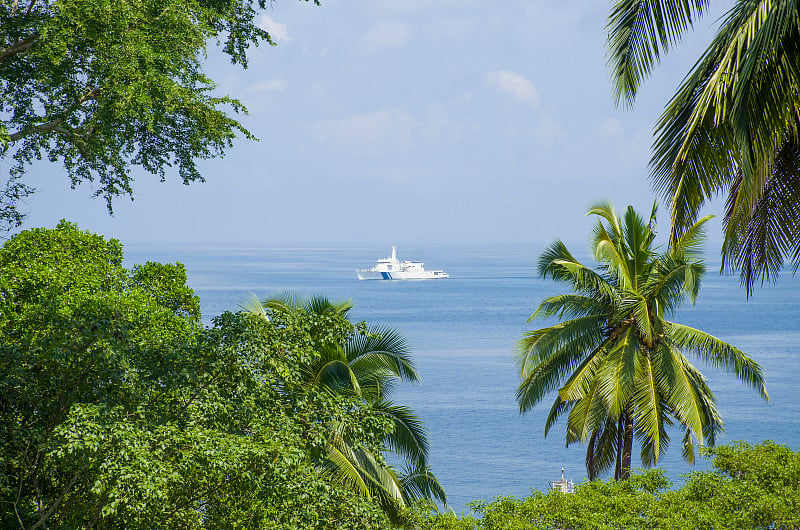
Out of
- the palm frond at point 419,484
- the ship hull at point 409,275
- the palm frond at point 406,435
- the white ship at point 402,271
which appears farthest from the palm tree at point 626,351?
the ship hull at point 409,275

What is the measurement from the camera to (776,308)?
362ft

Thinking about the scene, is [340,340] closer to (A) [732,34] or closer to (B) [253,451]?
(B) [253,451]

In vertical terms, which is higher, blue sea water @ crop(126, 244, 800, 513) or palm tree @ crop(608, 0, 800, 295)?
palm tree @ crop(608, 0, 800, 295)

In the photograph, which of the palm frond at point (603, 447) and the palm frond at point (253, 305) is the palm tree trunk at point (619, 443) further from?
the palm frond at point (253, 305)

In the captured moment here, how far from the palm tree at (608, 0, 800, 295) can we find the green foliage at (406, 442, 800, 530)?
2784mm

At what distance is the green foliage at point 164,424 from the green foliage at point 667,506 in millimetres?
1499

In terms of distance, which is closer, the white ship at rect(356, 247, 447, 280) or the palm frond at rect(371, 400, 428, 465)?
the palm frond at rect(371, 400, 428, 465)

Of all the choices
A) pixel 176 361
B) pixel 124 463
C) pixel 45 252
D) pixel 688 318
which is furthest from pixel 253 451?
pixel 688 318

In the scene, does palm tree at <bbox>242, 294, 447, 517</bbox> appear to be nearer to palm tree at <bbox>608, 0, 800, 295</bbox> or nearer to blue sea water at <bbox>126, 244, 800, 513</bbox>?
blue sea water at <bbox>126, 244, 800, 513</bbox>

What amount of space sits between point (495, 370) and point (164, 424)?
60.0 metres

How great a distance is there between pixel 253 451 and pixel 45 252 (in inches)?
223

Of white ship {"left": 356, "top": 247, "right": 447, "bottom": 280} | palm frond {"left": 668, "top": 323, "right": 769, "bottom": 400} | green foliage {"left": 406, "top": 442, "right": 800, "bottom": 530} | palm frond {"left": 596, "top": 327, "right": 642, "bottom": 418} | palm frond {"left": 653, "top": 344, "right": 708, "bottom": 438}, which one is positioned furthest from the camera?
white ship {"left": 356, "top": 247, "right": 447, "bottom": 280}

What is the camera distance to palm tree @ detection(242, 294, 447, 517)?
12.6 meters

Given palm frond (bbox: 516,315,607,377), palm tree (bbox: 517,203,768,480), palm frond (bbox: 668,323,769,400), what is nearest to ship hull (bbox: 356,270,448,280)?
palm tree (bbox: 517,203,768,480)
